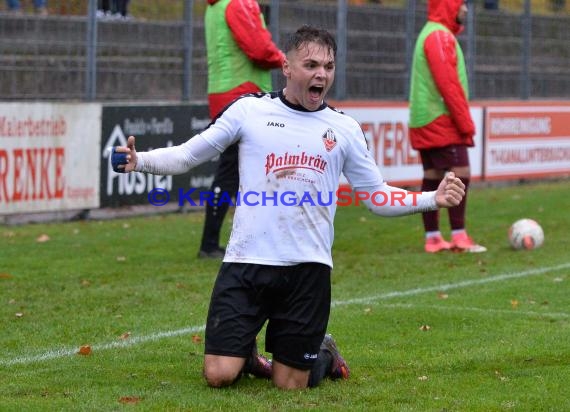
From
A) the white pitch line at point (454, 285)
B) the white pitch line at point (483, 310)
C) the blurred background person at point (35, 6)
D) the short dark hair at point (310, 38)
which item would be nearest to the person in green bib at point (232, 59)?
the white pitch line at point (454, 285)

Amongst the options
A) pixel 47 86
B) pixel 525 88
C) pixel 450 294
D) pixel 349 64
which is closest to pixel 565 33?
pixel 525 88

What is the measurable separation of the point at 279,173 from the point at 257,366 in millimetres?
956

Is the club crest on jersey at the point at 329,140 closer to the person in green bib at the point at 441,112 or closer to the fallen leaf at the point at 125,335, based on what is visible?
the fallen leaf at the point at 125,335

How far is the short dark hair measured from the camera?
6.27 m

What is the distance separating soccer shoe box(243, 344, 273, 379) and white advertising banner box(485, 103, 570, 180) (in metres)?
13.0

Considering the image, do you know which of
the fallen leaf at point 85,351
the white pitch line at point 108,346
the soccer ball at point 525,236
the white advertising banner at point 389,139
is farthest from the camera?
the white advertising banner at point 389,139

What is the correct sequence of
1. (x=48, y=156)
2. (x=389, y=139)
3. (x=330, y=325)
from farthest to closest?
(x=389, y=139)
(x=48, y=156)
(x=330, y=325)

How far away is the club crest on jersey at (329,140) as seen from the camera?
20.9 feet

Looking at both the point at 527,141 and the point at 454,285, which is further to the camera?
the point at 527,141

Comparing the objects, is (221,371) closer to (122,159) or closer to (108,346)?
(122,159)

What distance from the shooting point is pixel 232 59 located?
436 inches

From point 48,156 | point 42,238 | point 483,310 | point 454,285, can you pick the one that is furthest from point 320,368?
point 48,156

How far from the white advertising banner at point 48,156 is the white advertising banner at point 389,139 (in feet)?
13.3

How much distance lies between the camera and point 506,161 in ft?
64.1
